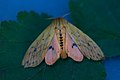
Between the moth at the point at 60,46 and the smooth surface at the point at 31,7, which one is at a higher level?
the smooth surface at the point at 31,7

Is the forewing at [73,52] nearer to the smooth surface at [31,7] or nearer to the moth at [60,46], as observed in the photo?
the moth at [60,46]

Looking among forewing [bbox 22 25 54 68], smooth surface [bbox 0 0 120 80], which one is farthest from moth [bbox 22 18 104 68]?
smooth surface [bbox 0 0 120 80]

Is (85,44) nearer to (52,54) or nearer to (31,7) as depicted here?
(52,54)

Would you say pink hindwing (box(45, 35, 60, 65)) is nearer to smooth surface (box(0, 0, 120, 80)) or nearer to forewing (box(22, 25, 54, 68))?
forewing (box(22, 25, 54, 68))

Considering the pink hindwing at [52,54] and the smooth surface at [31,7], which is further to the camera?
the smooth surface at [31,7]

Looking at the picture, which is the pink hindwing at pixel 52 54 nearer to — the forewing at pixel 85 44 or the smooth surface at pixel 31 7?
the forewing at pixel 85 44

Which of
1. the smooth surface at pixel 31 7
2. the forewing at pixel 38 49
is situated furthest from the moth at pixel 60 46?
the smooth surface at pixel 31 7

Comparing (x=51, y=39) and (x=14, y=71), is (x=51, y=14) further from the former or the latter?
(x=14, y=71)

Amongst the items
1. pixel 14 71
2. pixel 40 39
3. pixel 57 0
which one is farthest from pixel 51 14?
pixel 14 71
